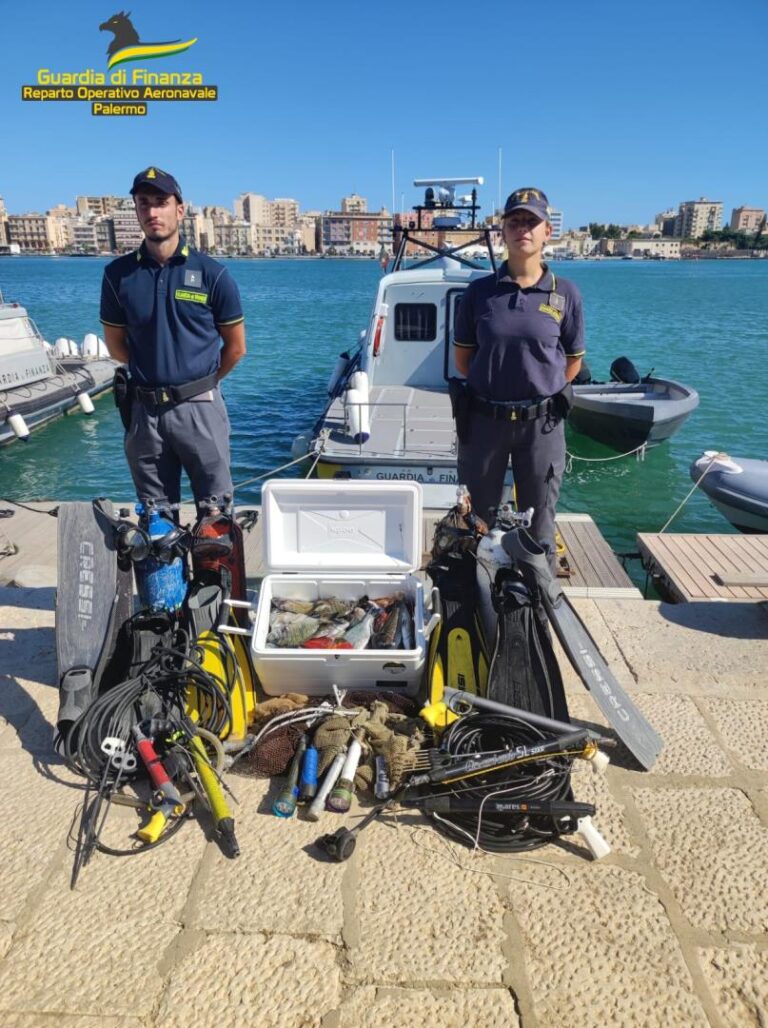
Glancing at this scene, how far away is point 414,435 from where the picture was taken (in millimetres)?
8508

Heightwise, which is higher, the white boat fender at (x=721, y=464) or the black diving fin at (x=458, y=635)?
the black diving fin at (x=458, y=635)

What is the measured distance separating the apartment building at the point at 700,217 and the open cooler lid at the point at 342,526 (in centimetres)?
19391

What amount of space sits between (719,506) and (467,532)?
668 centimetres

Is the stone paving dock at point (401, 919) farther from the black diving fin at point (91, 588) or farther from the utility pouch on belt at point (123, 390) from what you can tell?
the utility pouch on belt at point (123, 390)

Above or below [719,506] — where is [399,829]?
above

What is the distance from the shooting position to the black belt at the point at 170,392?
3.29 meters

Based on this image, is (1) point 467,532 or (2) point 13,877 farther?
(1) point 467,532

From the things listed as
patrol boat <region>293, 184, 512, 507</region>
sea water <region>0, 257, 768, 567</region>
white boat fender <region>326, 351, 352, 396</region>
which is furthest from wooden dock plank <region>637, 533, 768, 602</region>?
white boat fender <region>326, 351, 352, 396</region>

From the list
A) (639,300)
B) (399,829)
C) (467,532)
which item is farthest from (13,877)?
(639,300)

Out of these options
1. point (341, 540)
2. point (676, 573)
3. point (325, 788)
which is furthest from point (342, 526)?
point (676, 573)

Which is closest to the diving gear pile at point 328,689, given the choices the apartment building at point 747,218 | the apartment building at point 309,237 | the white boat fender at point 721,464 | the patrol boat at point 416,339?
the patrol boat at point 416,339

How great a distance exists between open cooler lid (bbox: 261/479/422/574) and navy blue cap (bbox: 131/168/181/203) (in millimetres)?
1389

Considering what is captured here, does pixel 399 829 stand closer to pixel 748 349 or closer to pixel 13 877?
pixel 13 877

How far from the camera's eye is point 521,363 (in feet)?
10.8
